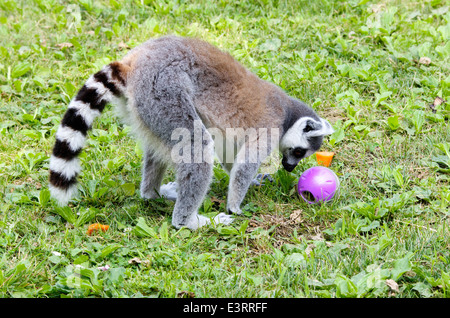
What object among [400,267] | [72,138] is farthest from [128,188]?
[400,267]

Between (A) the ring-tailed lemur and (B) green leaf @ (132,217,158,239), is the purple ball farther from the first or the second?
(B) green leaf @ (132,217,158,239)

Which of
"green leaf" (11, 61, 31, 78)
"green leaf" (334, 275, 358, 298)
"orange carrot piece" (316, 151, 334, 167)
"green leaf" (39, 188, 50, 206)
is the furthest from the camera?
A: "green leaf" (11, 61, 31, 78)

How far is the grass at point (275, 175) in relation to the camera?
353 centimetres

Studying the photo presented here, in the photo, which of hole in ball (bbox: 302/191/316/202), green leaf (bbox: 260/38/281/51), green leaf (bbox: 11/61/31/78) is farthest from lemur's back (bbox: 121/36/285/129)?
green leaf (bbox: 11/61/31/78)

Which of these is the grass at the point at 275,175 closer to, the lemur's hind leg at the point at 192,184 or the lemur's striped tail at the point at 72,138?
the lemur's hind leg at the point at 192,184

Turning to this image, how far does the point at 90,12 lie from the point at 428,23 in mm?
4788

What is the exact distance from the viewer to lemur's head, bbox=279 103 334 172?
477cm

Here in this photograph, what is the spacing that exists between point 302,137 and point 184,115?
128 cm

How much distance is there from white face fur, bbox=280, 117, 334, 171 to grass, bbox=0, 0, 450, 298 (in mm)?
242

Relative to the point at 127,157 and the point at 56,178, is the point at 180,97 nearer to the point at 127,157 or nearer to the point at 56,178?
the point at 56,178

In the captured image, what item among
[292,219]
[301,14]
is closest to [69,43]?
[301,14]

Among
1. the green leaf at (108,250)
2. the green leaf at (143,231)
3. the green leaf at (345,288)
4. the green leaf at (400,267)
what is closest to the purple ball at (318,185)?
the green leaf at (400,267)

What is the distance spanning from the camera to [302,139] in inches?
189

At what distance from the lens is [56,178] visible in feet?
12.6
